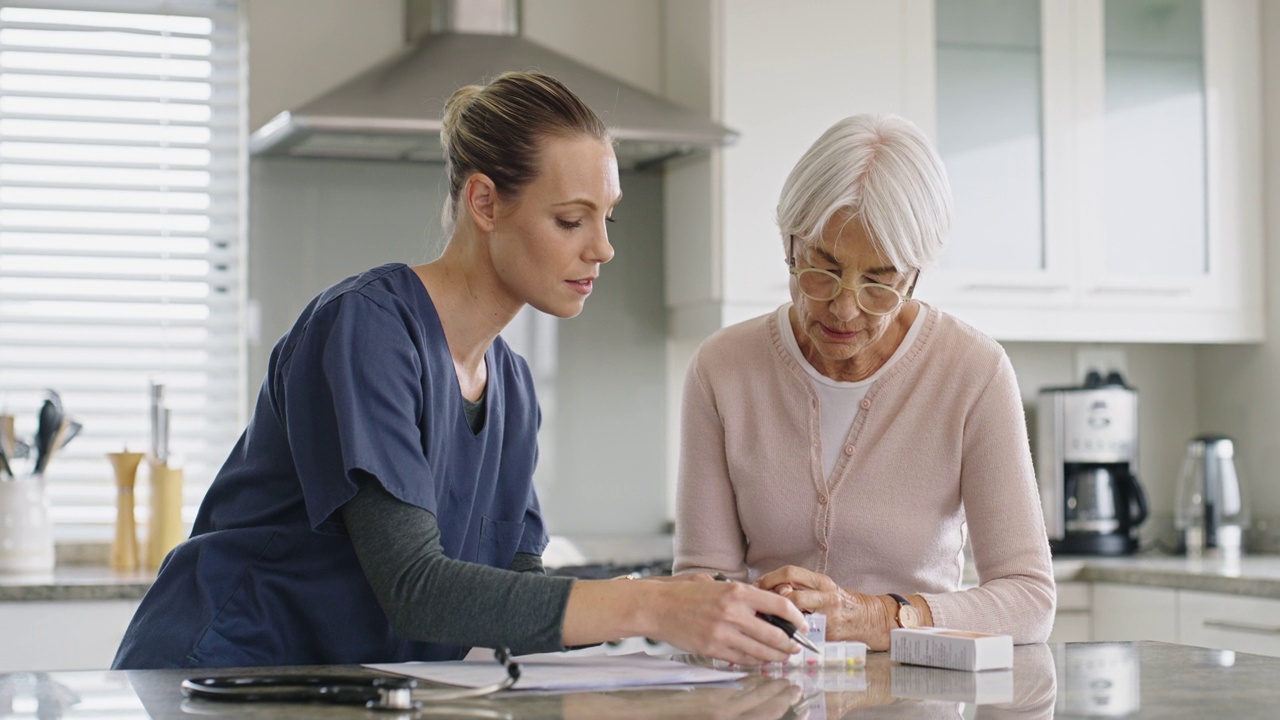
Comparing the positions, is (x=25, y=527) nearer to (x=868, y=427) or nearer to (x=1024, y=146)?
(x=868, y=427)

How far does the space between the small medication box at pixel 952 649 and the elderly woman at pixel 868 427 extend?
0.19 meters

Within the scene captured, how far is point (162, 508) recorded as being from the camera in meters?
3.04

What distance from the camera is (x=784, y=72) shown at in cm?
326

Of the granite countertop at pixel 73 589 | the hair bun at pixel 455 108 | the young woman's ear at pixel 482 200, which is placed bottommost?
the granite countertop at pixel 73 589

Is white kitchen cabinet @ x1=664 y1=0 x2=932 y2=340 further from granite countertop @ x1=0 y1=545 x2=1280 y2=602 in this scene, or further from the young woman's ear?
the young woman's ear

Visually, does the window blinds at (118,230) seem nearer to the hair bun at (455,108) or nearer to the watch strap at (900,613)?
the hair bun at (455,108)

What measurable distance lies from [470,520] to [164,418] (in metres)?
1.75

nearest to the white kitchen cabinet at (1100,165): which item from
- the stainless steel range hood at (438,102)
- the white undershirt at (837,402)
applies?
the stainless steel range hood at (438,102)

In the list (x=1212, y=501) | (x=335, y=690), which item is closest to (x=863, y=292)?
(x=335, y=690)

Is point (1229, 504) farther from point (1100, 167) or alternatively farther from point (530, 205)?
point (530, 205)

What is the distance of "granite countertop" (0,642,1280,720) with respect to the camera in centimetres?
114

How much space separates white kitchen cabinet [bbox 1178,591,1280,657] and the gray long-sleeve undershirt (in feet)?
6.29

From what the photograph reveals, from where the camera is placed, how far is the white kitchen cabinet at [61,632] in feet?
8.82

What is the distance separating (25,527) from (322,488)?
1.89 metres
